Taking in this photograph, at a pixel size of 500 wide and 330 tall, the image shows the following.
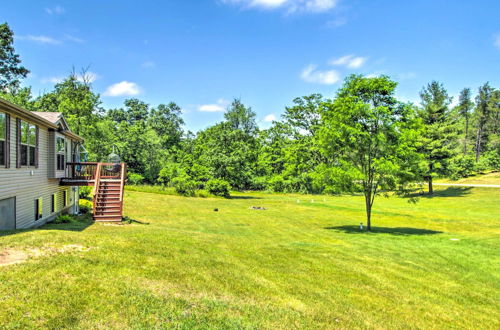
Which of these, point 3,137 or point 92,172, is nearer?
A: point 3,137

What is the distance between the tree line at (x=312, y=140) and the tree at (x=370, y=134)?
0.06m

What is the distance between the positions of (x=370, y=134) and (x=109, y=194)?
54.0 feet

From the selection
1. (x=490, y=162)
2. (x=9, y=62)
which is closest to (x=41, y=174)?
(x=9, y=62)

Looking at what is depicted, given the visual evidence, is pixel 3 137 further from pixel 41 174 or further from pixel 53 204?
pixel 53 204

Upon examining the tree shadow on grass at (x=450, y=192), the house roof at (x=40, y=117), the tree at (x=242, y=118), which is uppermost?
the tree at (x=242, y=118)

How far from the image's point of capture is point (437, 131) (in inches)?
2093

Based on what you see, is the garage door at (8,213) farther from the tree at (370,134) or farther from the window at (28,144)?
the tree at (370,134)

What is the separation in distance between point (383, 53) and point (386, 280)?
22.4 meters

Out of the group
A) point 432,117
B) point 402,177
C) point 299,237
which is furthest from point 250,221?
point 432,117

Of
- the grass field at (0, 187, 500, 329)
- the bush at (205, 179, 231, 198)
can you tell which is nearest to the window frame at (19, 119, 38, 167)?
the grass field at (0, 187, 500, 329)

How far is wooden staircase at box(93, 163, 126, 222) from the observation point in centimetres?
1741

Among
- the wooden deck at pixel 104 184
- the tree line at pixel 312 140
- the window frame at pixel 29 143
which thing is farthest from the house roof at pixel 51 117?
the tree line at pixel 312 140

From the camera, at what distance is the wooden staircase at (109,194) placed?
17.4 m

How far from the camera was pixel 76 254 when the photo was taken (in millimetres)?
8406
